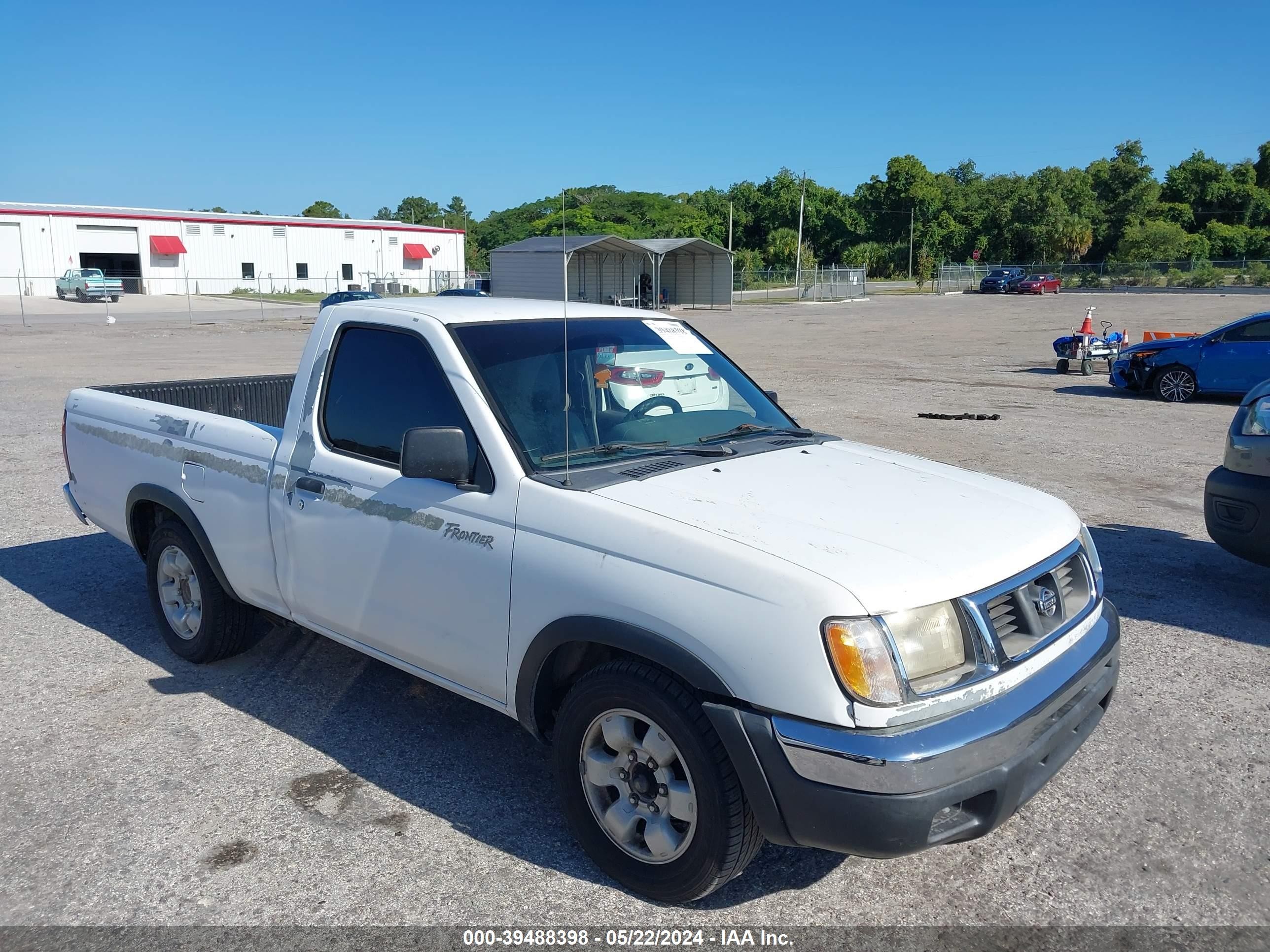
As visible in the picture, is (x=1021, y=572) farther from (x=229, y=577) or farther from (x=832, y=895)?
(x=229, y=577)

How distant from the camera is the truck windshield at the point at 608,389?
3816mm

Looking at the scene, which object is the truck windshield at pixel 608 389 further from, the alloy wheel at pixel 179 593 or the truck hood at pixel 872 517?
the alloy wheel at pixel 179 593

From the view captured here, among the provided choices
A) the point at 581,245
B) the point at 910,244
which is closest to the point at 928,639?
the point at 581,245

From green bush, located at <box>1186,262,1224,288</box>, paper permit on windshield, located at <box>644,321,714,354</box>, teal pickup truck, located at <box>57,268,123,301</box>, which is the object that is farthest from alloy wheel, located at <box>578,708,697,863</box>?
green bush, located at <box>1186,262,1224,288</box>

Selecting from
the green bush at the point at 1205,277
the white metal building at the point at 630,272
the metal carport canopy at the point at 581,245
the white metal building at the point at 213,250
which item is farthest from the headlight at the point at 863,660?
the green bush at the point at 1205,277

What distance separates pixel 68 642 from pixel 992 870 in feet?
15.7

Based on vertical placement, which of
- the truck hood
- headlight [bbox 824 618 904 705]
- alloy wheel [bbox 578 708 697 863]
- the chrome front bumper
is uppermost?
the truck hood

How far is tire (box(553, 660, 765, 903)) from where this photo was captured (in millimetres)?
2955

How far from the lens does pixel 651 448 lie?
3916mm

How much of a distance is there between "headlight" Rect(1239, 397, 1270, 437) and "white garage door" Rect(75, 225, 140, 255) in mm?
65796

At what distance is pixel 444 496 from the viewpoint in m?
3.67

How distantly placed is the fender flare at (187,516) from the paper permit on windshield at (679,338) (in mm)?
2322

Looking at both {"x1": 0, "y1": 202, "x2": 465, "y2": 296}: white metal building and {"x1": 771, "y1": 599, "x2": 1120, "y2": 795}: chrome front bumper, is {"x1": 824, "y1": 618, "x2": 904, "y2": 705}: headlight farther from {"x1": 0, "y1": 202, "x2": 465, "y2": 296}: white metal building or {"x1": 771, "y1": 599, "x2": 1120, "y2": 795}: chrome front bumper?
{"x1": 0, "y1": 202, "x2": 465, "y2": 296}: white metal building

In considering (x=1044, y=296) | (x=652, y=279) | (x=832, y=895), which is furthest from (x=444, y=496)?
(x=1044, y=296)
